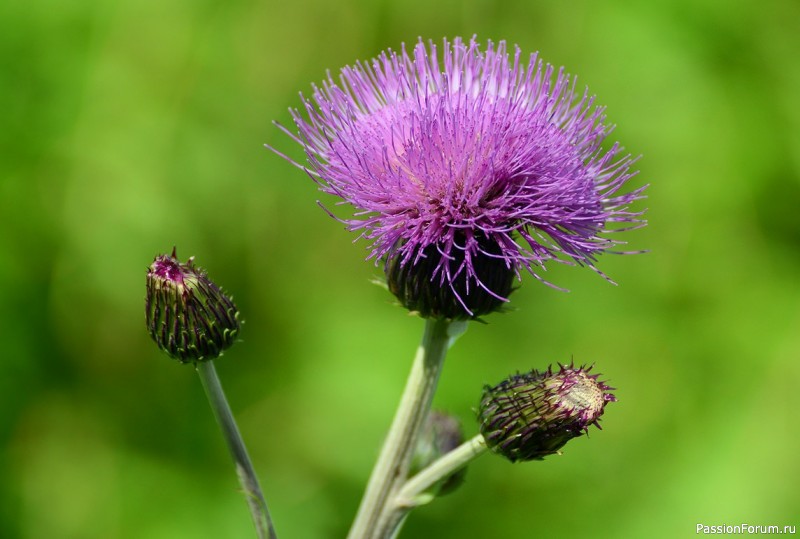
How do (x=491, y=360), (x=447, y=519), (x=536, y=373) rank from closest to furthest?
(x=536, y=373) < (x=447, y=519) < (x=491, y=360)

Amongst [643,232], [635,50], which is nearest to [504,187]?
[643,232]

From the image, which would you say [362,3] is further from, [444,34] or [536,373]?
[536,373]

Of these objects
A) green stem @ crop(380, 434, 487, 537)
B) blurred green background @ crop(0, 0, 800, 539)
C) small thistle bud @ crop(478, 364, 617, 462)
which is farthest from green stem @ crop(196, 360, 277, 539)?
blurred green background @ crop(0, 0, 800, 539)

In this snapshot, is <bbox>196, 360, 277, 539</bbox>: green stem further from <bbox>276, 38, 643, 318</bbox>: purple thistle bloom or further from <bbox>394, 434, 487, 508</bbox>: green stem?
<bbox>276, 38, 643, 318</bbox>: purple thistle bloom

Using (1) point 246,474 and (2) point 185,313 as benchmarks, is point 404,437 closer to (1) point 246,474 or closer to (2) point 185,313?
(1) point 246,474

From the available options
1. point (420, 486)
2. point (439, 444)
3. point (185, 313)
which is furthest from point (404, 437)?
point (185, 313)

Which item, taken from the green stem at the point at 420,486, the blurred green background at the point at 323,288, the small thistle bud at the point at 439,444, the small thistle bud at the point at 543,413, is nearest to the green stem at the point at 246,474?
the green stem at the point at 420,486
